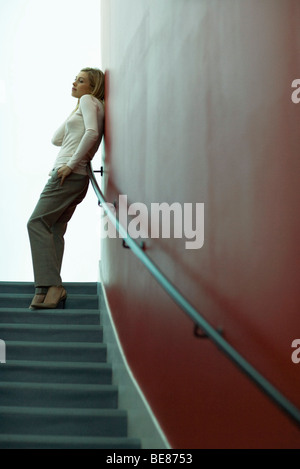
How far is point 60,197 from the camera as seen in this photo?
4.80 metres

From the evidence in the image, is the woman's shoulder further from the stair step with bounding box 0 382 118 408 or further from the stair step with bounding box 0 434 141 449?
the stair step with bounding box 0 434 141 449

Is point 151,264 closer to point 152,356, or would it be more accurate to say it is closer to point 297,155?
point 152,356

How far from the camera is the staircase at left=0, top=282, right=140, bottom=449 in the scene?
332 cm

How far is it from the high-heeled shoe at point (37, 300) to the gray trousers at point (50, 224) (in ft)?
0.24

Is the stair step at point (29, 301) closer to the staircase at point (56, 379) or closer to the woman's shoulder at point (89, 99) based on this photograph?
the staircase at point (56, 379)

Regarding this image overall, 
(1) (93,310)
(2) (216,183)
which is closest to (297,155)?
(2) (216,183)

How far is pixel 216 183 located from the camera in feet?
7.88

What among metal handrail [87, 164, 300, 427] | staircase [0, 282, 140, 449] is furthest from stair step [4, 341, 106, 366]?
metal handrail [87, 164, 300, 427]

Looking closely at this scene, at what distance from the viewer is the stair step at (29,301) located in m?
4.86

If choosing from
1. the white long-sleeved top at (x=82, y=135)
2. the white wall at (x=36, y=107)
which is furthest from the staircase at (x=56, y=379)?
the white wall at (x=36, y=107)

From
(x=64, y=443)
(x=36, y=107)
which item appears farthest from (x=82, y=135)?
(x=36, y=107)

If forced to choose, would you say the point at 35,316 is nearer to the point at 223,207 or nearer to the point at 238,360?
the point at 223,207

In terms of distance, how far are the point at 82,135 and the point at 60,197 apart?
0.47 metres

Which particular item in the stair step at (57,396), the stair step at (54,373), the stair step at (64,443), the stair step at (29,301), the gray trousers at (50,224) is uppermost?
the gray trousers at (50,224)
